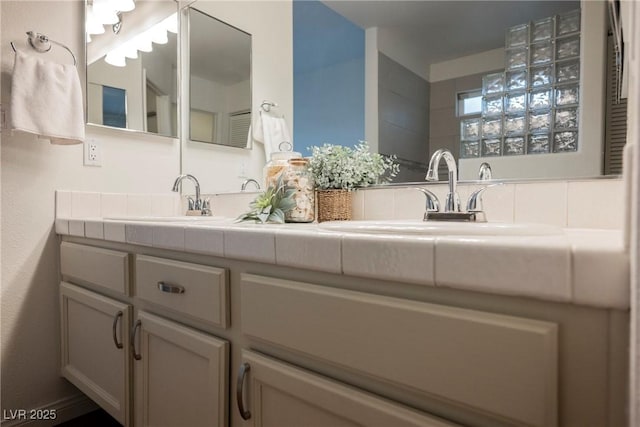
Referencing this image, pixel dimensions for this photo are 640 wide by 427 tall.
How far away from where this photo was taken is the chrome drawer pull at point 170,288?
92cm

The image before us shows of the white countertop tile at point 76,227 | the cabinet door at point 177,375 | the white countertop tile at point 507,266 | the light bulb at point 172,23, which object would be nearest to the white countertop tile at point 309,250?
the white countertop tile at point 507,266

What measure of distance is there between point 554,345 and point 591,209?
591mm

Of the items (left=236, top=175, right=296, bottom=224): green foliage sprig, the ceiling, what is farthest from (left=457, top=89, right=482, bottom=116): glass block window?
(left=236, top=175, right=296, bottom=224): green foliage sprig

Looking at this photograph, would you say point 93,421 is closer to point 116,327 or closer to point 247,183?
point 116,327

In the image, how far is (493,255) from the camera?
1.56 ft

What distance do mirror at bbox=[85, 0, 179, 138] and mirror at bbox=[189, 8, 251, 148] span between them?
10cm

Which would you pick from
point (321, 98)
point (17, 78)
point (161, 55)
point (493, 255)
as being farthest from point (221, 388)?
point (161, 55)

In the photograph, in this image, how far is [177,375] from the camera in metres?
0.95

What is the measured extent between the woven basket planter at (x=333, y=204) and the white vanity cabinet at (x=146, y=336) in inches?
18.5

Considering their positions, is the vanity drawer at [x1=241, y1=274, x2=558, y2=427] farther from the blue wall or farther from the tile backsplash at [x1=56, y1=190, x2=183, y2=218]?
the tile backsplash at [x1=56, y1=190, x2=183, y2=218]

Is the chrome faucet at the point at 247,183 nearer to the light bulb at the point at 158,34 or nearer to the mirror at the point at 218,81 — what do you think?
the mirror at the point at 218,81

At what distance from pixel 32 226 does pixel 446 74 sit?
158cm

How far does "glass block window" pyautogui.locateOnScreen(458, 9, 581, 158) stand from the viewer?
3.15 feet

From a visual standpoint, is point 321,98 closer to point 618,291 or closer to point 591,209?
point 591,209
